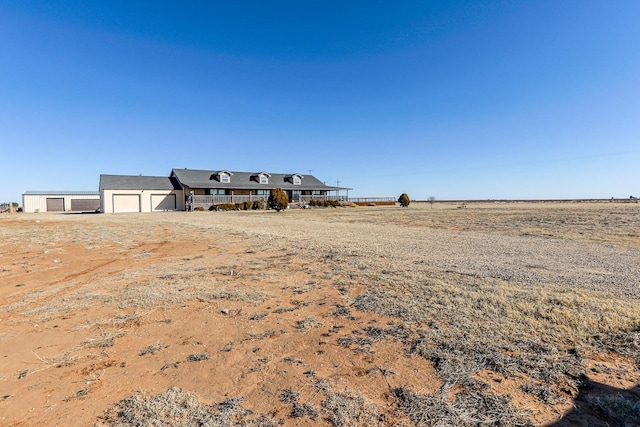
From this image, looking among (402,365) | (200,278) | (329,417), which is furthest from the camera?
(200,278)

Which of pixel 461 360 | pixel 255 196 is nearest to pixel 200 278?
pixel 461 360

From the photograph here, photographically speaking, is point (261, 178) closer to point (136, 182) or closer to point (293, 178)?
point (293, 178)

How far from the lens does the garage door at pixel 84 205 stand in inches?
1732

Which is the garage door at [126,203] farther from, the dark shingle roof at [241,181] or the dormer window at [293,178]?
the dormer window at [293,178]

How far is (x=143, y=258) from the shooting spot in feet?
29.3

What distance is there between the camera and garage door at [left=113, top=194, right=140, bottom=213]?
37000mm

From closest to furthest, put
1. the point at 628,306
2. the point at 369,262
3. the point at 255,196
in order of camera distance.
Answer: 1. the point at 628,306
2. the point at 369,262
3. the point at 255,196

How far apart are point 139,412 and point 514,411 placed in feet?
10.5

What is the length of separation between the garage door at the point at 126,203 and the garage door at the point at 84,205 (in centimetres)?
1077

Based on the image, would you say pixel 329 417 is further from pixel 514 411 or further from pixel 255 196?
pixel 255 196

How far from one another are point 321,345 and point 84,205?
5406 cm

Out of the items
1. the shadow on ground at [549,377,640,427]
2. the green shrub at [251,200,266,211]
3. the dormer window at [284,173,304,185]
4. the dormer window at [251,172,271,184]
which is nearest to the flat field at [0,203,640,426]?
the shadow on ground at [549,377,640,427]

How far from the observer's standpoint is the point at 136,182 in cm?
3938

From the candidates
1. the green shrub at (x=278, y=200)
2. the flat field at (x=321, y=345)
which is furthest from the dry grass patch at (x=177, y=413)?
the green shrub at (x=278, y=200)
